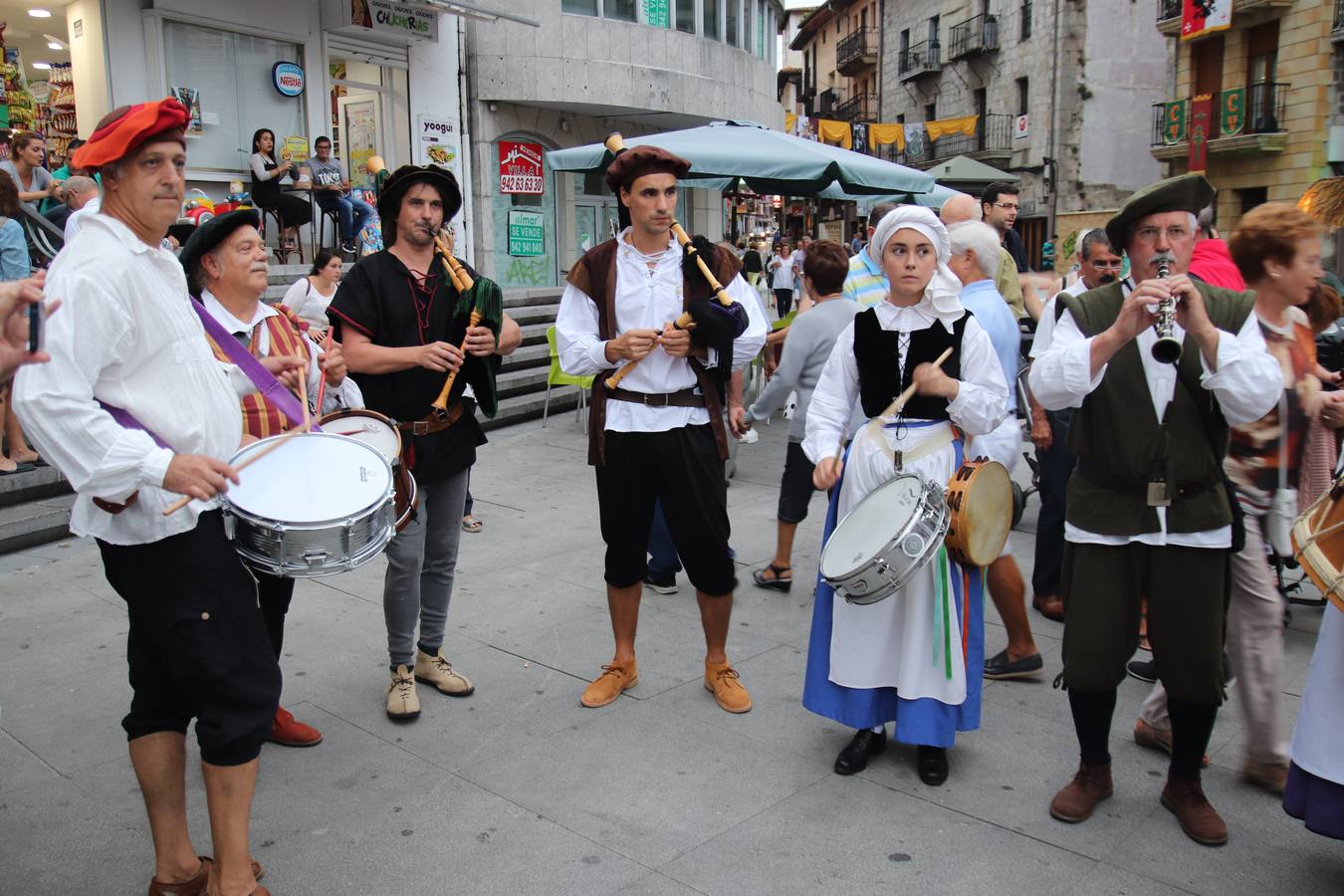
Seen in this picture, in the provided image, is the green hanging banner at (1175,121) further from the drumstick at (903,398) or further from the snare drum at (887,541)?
the snare drum at (887,541)

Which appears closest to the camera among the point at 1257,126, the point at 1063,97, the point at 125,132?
the point at 125,132

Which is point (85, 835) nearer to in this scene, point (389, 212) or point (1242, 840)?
point (389, 212)

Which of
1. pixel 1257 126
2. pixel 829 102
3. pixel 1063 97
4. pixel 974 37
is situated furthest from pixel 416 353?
pixel 829 102

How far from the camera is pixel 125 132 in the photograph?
252cm

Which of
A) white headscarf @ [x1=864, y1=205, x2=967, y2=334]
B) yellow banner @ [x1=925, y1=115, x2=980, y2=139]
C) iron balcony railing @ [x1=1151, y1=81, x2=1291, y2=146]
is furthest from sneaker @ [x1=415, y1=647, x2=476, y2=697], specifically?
yellow banner @ [x1=925, y1=115, x2=980, y2=139]

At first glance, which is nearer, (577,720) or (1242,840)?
(1242,840)

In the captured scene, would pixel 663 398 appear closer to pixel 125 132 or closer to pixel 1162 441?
pixel 1162 441

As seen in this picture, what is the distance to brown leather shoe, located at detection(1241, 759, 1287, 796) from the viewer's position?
3.51 m

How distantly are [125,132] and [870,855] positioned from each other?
276 centimetres

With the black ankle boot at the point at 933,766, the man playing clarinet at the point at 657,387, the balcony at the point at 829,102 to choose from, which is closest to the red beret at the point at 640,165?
the man playing clarinet at the point at 657,387

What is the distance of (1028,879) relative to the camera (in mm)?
3008

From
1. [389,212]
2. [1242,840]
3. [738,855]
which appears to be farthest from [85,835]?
[1242,840]

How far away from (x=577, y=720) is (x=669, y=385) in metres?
1.33

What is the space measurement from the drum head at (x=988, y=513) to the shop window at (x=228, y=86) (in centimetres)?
1183
